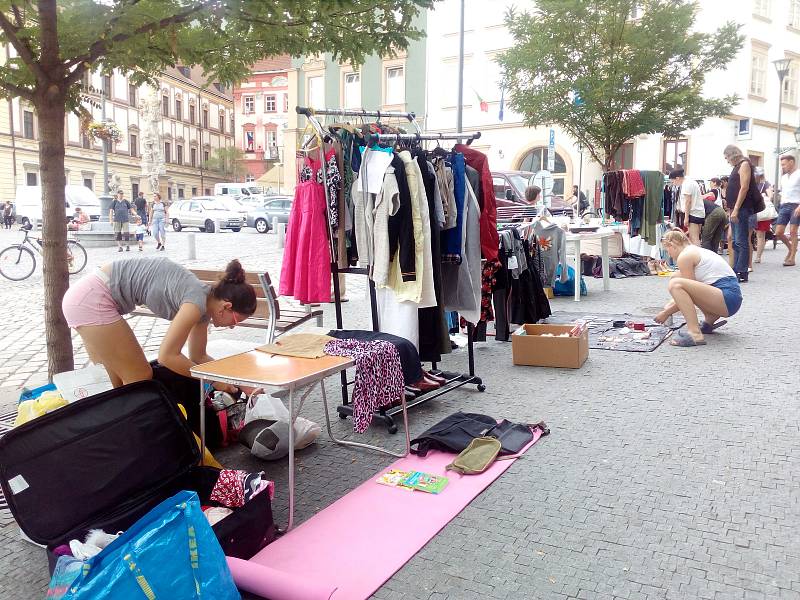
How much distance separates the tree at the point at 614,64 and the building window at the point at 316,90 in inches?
811

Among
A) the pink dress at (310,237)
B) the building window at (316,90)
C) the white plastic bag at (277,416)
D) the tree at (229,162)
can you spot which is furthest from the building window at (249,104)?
the white plastic bag at (277,416)

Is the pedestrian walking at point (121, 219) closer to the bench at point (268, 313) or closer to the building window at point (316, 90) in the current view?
the bench at point (268, 313)

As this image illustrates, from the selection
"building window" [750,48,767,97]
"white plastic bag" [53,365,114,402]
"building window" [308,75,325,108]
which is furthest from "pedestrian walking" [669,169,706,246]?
"building window" [308,75,325,108]

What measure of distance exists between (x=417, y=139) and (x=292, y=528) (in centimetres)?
288

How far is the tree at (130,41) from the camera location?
3.94 meters

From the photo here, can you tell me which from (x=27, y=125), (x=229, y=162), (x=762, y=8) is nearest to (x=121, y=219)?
(x=762, y=8)

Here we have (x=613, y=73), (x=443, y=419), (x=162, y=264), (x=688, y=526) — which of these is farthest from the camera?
(x=613, y=73)

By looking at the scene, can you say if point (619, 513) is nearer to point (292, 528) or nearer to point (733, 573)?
point (733, 573)

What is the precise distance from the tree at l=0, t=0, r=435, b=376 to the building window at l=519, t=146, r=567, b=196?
25.1 metres

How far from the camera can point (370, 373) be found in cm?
395

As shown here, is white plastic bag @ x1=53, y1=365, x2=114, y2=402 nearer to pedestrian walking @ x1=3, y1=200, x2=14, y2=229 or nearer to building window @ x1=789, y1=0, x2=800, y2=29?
pedestrian walking @ x1=3, y1=200, x2=14, y2=229

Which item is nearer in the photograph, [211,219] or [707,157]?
[707,157]

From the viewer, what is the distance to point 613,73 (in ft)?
57.4

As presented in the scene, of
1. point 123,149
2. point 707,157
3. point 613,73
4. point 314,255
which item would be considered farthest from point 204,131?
point 314,255
